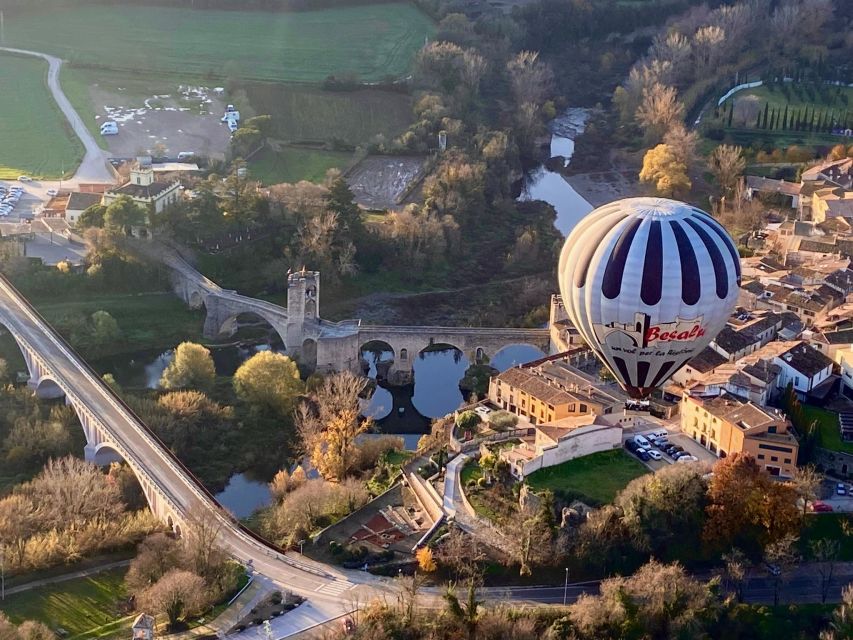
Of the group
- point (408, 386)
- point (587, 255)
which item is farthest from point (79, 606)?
point (408, 386)

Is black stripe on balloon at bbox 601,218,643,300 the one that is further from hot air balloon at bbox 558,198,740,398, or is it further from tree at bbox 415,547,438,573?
tree at bbox 415,547,438,573

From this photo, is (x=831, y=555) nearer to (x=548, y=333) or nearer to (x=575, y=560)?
(x=575, y=560)

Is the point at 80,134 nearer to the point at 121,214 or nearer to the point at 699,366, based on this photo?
the point at 121,214

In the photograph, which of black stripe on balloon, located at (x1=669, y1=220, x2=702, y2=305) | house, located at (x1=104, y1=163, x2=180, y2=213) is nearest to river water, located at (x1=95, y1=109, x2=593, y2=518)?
house, located at (x1=104, y1=163, x2=180, y2=213)

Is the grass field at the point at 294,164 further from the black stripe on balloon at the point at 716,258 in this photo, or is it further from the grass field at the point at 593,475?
the black stripe on balloon at the point at 716,258

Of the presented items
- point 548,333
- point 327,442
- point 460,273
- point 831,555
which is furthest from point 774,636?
point 460,273

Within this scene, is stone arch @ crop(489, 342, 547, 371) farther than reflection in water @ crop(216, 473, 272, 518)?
Yes
